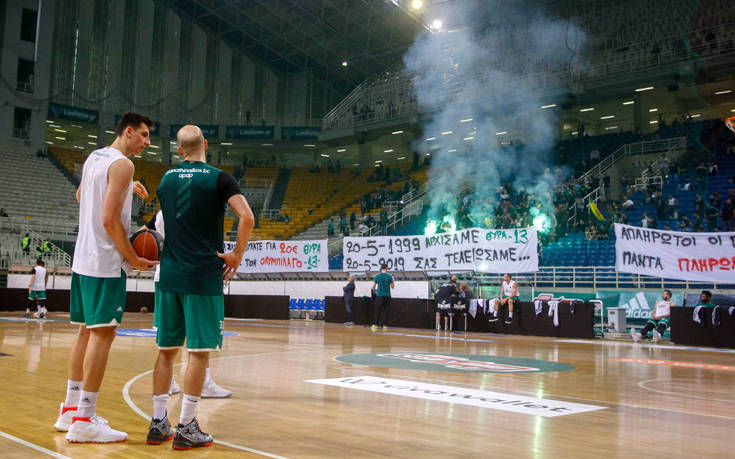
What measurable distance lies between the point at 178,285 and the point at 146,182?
3559 cm

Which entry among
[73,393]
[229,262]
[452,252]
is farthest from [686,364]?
[452,252]

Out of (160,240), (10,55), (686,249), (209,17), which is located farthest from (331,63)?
(160,240)

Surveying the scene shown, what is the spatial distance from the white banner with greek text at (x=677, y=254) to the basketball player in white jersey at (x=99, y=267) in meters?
14.8

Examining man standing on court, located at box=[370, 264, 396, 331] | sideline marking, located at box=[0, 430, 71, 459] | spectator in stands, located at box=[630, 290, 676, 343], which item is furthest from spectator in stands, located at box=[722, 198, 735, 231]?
sideline marking, located at box=[0, 430, 71, 459]

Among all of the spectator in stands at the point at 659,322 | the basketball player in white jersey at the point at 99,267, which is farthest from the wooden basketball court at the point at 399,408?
the spectator in stands at the point at 659,322

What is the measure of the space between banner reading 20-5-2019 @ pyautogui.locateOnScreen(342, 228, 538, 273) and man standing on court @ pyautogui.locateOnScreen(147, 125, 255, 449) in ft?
49.4

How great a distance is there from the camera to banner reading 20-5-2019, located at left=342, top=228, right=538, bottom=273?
1814 cm

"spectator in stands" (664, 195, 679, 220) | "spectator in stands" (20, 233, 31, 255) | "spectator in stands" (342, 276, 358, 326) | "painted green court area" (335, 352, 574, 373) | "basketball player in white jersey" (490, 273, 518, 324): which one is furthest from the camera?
"spectator in stands" (20, 233, 31, 255)

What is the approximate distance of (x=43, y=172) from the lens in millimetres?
33188

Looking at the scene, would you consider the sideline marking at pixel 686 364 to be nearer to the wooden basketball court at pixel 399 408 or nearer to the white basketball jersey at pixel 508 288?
the wooden basketball court at pixel 399 408

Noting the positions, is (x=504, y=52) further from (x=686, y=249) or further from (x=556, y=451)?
(x=556, y=451)

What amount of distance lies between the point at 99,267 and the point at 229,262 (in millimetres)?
878

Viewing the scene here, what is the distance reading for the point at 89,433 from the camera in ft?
11.9

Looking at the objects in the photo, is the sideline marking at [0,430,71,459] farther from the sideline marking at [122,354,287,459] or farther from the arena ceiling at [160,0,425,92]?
the arena ceiling at [160,0,425,92]
